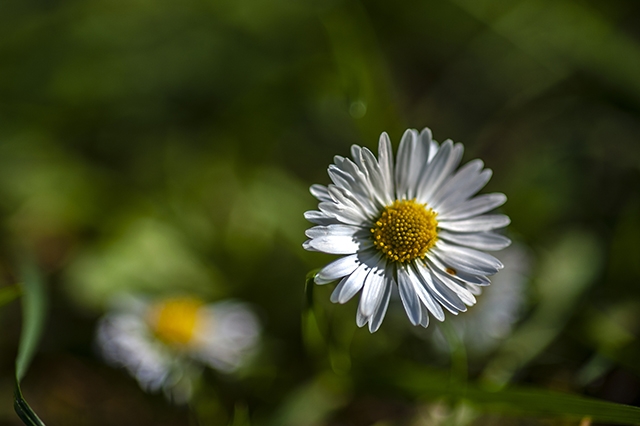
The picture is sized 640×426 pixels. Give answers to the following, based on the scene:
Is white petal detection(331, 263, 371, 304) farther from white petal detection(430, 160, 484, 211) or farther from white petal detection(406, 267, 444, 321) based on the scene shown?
white petal detection(430, 160, 484, 211)

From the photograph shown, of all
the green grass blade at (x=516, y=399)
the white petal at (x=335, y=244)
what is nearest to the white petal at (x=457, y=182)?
the white petal at (x=335, y=244)

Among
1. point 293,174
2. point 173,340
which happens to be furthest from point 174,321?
point 293,174

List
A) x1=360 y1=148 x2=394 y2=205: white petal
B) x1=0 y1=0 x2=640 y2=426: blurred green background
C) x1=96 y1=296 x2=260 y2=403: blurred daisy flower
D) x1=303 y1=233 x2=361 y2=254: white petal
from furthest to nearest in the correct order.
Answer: x1=0 y1=0 x2=640 y2=426: blurred green background < x1=96 y1=296 x2=260 y2=403: blurred daisy flower < x1=360 y1=148 x2=394 y2=205: white petal < x1=303 y1=233 x2=361 y2=254: white petal

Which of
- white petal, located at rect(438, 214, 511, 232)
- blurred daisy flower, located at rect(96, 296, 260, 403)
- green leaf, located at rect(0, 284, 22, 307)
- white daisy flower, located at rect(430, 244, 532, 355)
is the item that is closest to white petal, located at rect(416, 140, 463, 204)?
white petal, located at rect(438, 214, 511, 232)

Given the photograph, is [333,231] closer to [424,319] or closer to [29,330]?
[424,319]

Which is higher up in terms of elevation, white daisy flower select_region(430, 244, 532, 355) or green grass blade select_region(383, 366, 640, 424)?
white daisy flower select_region(430, 244, 532, 355)

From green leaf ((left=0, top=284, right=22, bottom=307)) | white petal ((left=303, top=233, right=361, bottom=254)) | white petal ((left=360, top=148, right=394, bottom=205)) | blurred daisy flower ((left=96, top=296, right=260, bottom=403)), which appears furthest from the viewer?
blurred daisy flower ((left=96, top=296, right=260, bottom=403))

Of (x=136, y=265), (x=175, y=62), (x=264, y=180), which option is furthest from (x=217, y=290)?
(x=175, y=62)

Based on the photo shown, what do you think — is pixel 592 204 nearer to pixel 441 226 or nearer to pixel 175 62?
pixel 441 226
